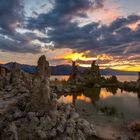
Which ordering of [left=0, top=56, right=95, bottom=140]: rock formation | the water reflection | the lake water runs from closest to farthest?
[left=0, top=56, right=95, bottom=140]: rock formation → the lake water → the water reflection

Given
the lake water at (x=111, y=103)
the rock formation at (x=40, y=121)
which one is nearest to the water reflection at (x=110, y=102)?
the lake water at (x=111, y=103)

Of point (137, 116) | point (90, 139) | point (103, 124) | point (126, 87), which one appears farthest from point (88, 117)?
point (126, 87)

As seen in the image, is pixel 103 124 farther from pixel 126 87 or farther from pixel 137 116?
pixel 126 87

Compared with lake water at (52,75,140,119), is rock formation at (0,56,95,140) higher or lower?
higher

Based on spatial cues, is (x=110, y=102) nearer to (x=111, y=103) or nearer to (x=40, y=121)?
(x=111, y=103)

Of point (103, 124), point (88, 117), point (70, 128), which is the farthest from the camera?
point (88, 117)

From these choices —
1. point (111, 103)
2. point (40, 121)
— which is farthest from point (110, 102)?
point (40, 121)

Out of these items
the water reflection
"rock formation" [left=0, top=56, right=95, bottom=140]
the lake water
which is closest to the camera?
"rock formation" [left=0, top=56, right=95, bottom=140]

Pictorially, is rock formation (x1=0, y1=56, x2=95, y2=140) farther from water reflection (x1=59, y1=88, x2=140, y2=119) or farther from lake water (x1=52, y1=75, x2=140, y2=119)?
water reflection (x1=59, y1=88, x2=140, y2=119)

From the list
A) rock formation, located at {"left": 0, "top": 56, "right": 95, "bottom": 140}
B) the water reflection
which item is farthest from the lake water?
rock formation, located at {"left": 0, "top": 56, "right": 95, "bottom": 140}

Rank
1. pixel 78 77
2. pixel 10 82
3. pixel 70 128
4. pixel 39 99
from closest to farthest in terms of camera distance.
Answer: pixel 70 128, pixel 39 99, pixel 10 82, pixel 78 77

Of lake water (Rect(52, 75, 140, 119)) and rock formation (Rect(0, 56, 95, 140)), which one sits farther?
lake water (Rect(52, 75, 140, 119))

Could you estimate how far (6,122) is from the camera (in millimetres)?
34562

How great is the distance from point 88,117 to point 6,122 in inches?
803
